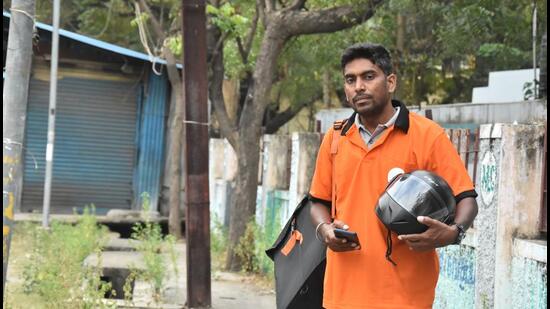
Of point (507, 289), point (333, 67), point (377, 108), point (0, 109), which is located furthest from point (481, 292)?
point (333, 67)

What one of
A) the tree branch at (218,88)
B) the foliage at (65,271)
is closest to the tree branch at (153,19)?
the tree branch at (218,88)

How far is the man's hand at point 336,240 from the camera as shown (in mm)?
3839

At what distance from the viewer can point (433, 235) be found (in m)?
3.64

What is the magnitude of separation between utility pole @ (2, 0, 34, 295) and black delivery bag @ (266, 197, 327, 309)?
1587 mm

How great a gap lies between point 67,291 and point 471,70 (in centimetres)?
1557

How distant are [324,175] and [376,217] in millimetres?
404

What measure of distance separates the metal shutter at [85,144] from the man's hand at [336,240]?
16.2 meters

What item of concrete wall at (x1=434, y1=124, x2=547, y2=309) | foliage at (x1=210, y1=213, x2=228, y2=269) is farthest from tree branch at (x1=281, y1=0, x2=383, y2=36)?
concrete wall at (x1=434, y1=124, x2=547, y2=309)

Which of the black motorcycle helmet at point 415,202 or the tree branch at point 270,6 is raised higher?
the tree branch at point 270,6

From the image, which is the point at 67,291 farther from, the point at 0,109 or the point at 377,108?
the point at 377,108

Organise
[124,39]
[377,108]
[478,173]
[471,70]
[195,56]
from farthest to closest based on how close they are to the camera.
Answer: [124,39], [471,70], [195,56], [478,173], [377,108]

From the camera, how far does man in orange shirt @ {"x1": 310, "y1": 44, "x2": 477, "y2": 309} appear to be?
12.6 ft

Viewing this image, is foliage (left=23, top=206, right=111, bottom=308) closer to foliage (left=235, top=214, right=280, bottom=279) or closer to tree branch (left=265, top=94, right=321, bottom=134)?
foliage (left=235, top=214, right=280, bottom=279)

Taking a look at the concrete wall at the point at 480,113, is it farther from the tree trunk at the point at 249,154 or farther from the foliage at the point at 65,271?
the foliage at the point at 65,271
